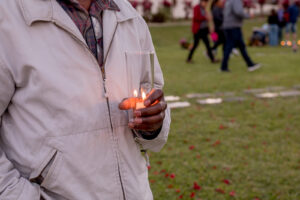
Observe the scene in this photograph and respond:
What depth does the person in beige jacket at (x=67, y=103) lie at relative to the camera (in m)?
1.45

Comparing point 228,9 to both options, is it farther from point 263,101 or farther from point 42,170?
point 42,170

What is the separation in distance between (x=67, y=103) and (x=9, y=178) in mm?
382

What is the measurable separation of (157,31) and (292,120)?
22.3m

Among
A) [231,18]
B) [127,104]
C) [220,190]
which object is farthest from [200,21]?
[127,104]

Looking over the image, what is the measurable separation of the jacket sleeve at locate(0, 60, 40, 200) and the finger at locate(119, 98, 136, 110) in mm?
453

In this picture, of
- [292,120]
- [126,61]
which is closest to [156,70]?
[126,61]

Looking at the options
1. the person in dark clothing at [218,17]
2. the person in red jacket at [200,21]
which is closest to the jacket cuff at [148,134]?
the person in red jacket at [200,21]

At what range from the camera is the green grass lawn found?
12.9ft

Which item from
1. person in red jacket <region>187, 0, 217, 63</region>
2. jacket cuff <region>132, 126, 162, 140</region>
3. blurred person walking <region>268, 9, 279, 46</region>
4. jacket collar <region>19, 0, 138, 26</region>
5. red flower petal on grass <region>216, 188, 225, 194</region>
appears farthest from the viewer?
blurred person walking <region>268, 9, 279, 46</region>

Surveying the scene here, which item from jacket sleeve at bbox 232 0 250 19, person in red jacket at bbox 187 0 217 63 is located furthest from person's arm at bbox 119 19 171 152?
person in red jacket at bbox 187 0 217 63

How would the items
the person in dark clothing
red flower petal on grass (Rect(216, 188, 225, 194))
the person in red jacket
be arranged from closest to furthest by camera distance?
1. red flower petal on grass (Rect(216, 188, 225, 194))
2. the person in red jacket
3. the person in dark clothing

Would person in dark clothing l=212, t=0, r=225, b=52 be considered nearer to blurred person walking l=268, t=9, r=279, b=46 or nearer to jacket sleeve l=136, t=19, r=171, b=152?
blurred person walking l=268, t=9, r=279, b=46

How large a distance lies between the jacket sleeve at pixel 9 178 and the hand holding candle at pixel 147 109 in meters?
0.47

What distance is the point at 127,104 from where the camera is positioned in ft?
4.97
